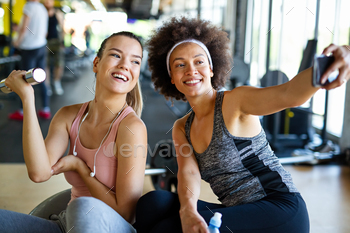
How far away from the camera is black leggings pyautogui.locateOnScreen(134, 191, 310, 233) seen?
0.98 meters

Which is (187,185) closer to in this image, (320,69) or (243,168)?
(243,168)

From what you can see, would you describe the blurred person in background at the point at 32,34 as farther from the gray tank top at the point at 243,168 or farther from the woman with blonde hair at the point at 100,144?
the gray tank top at the point at 243,168

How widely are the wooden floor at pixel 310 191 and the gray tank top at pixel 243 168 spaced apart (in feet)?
2.82

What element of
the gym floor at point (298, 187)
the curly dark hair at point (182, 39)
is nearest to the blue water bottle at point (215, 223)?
the curly dark hair at point (182, 39)

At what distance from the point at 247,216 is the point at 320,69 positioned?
52 centimetres

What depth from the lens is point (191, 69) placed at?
117cm

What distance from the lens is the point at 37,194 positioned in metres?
2.09

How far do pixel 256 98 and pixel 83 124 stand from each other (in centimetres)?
71

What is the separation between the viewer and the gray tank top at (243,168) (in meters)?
1.07

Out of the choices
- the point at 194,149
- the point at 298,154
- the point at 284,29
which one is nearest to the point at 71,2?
the point at 284,29

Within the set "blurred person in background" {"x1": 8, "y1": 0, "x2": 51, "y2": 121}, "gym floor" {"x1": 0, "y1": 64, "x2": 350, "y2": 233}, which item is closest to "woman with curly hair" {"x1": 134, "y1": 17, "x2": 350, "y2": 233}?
"gym floor" {"x1": 0, "y1": 64, "x2": 350, "y2": 233}

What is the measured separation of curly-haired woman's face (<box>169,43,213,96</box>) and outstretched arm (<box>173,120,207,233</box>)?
201 millimetres

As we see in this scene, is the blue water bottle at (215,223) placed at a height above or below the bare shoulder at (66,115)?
below

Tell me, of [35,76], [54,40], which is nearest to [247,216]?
[35,76]
